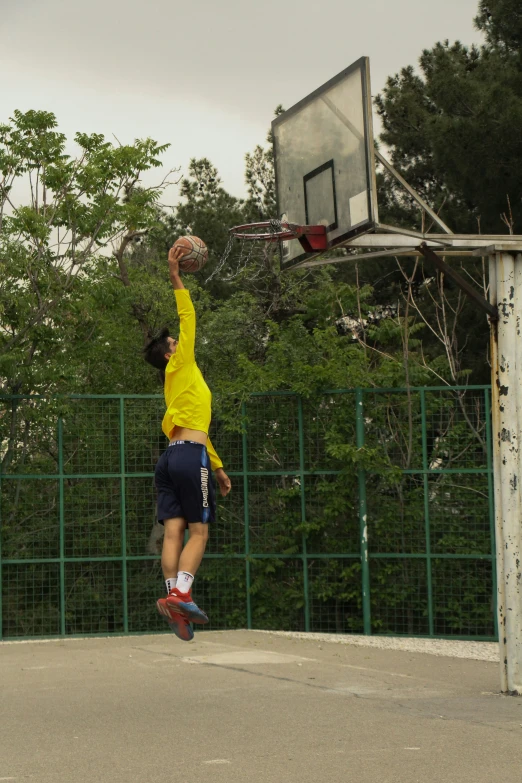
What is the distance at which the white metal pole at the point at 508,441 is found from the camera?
7.88 m

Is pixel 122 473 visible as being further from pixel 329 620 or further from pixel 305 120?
pixel 305 120

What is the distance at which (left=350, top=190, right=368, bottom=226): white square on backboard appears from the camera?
7697 millimetres

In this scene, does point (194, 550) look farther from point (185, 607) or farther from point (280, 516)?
point (280, 516)

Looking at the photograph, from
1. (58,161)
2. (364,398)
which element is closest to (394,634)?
(364,398)

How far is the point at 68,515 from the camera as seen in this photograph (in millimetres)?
11664

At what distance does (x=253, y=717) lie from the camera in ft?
22.4

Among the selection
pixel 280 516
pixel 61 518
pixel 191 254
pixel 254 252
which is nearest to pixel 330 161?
pixel 191 254

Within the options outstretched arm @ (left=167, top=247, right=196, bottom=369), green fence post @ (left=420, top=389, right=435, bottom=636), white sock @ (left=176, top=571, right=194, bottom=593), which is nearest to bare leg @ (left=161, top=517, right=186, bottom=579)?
white sock @ (left=176, top=571, right=194, bottom=593)

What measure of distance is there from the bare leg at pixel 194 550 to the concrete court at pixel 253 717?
90cm

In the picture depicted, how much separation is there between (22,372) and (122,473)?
4.81 ft

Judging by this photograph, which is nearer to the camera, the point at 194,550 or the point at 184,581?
the point at 184,581

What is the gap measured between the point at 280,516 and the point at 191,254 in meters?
5.15

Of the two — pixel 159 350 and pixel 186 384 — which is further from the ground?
pixel 159 350

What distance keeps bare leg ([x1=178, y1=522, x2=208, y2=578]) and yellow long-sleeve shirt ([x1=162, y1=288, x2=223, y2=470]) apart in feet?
2.06
